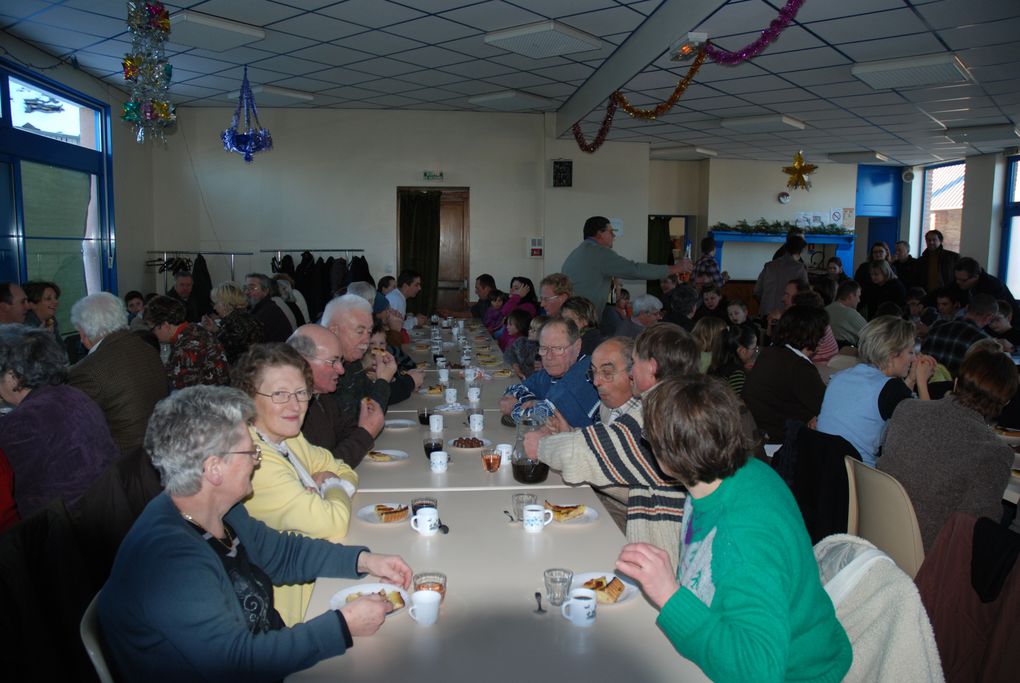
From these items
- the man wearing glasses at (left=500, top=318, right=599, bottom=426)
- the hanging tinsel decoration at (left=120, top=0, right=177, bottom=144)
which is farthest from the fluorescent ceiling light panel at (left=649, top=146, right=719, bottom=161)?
the man wearing glasses at (left=500, top=318, right=599, bottom=426)

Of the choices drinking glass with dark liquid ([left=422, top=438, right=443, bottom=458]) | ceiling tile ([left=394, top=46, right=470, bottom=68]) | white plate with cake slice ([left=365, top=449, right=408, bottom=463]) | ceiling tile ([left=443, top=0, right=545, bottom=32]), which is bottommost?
white plate with cake slice ([left=365, top=449, right=408, bottom=463])

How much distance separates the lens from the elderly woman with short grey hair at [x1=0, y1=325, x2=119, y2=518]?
2834mm

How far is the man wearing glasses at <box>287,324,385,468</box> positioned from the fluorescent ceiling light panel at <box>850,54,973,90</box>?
19.5 ft

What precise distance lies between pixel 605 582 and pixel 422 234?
924 centimetres

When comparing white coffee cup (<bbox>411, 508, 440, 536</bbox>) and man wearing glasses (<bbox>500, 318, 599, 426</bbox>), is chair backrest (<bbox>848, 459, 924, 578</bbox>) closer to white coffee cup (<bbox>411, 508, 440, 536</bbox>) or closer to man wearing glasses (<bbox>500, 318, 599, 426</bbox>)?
man wearing glasses (<bbox>500, 318, 599, 426</bbox>)

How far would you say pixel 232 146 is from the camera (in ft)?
25.8

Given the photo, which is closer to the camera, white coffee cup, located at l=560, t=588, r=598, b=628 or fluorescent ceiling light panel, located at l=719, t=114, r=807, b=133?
white coffee cup, located at l=560, t=588, r=598, b=628

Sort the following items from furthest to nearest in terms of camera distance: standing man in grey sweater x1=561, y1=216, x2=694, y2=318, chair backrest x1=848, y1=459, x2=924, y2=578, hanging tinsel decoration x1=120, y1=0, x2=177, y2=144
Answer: standing man in grey sweater x1=561, y1=216, x2=694, y2=318, hanging tinsel decoration x1=120, y1=0, x2=177, y2=144, chair backrest x1=848, y1=459, x2=924, y2=578

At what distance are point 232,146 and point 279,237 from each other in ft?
8.81

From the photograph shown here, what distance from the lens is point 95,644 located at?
1547 millimetres

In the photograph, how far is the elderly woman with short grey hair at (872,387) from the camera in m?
3.55

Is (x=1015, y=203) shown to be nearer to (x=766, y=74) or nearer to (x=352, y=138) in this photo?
(x=766, y=74)

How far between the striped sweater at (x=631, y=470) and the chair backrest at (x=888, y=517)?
71 cm

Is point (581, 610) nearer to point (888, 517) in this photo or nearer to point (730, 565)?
point (730, 565)
